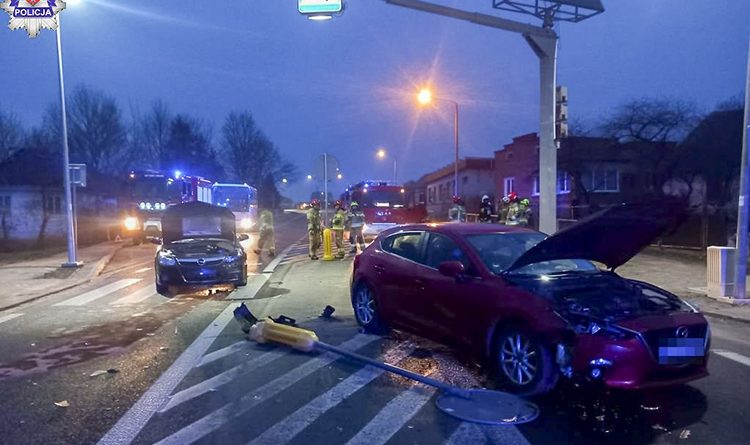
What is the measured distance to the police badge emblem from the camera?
1545cm

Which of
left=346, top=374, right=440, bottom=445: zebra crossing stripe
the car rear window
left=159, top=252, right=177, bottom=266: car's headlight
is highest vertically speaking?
the car rear window

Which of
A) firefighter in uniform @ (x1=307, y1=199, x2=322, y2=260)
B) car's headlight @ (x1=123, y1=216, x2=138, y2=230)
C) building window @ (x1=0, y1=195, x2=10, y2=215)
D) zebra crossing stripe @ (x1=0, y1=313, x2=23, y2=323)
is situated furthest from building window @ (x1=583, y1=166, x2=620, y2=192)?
building window @ (x1=0, y1=195, x2=10, y2=215)

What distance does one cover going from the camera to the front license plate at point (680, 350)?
5.09 metres

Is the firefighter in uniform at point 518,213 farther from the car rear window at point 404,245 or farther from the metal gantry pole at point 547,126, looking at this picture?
the car rear window at point 404,245

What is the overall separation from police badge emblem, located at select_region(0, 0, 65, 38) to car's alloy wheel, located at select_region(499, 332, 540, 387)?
15.1m

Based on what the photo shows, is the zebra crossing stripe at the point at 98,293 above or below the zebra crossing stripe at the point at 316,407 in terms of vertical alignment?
below

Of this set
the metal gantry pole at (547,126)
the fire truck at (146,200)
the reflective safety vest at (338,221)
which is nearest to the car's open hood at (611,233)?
the metal gantry pole at (547,126)

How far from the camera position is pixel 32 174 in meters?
44.6

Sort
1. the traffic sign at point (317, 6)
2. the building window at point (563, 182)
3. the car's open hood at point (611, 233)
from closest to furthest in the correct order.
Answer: the car's open hood at point (611, 233) → the traffic sign at point (317, 6) → the building window at point (563, 182)

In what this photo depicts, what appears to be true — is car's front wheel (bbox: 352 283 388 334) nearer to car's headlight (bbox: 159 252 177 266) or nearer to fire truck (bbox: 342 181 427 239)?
car's headlight (bbox: 159 252 177 266)

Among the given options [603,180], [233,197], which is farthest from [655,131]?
[233,197]

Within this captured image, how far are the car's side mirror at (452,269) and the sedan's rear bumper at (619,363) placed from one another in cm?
155

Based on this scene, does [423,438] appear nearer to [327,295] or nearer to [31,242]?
[327,295]

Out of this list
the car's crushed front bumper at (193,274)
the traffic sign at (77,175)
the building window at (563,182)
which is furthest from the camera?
the building window at (563,182)
